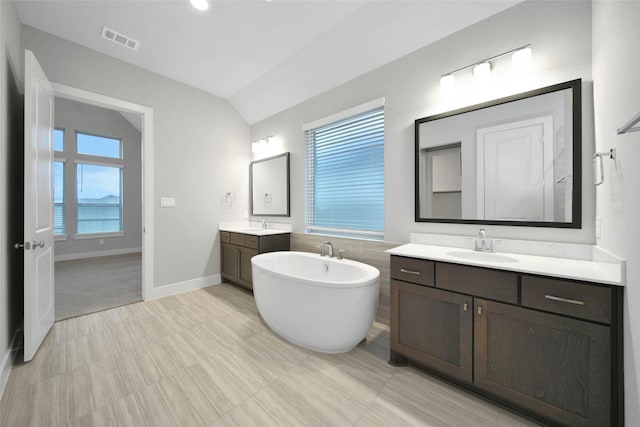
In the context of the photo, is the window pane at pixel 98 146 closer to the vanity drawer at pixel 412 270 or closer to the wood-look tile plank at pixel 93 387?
the wood-look tile plank at pixel 93 387

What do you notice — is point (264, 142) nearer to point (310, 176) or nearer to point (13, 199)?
point (310, 176)

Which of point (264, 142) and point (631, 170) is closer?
point (631, 170)

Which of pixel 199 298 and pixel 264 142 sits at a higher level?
pixel 264 142

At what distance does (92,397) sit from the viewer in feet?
4.76

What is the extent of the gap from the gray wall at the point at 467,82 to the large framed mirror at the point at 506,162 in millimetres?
66

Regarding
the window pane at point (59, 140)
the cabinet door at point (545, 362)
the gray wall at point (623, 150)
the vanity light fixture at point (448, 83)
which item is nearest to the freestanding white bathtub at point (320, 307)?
the cabinet door at point (545, 362)

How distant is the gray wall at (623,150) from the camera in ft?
3.06

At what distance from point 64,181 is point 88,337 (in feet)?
15.9

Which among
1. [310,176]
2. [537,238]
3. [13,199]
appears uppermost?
[310,176]

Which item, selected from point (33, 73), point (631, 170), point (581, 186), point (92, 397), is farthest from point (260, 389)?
point (33, 73)

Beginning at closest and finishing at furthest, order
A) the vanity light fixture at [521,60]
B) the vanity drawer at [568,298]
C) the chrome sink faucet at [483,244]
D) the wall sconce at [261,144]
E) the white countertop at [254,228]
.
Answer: the vanity drawer at [568,298] < the vanity light fixture at [521,60] < the chrome sink faucet at [483,244] < the white countertop at [254,228] < the wall sconce at [261,144]

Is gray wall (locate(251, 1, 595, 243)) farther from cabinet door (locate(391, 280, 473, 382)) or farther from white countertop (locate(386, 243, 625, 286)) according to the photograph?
cabinet door (locate(391, 280, 473, 382))

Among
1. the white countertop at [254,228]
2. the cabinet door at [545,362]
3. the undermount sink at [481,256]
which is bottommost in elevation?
the cabinet door at [545,362]

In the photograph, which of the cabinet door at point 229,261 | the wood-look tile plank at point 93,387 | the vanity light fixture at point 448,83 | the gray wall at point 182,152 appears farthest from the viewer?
the cabinet door at point 229,261
